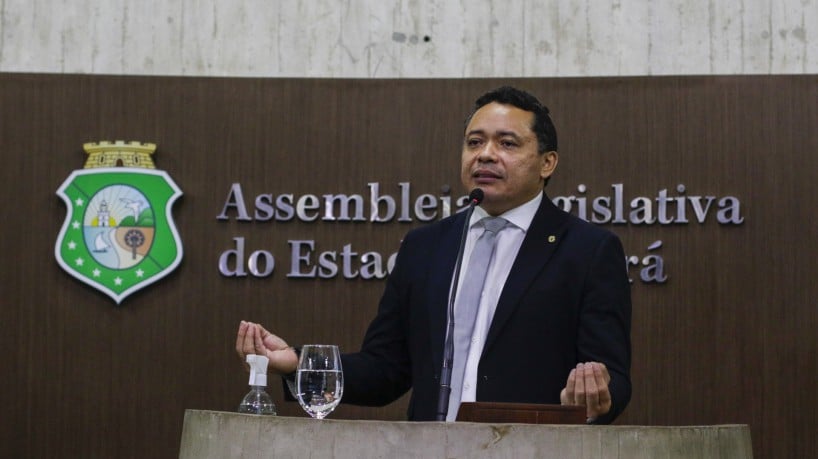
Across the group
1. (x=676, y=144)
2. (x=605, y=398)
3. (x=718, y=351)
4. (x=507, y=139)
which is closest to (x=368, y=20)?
(x=676, y=144)

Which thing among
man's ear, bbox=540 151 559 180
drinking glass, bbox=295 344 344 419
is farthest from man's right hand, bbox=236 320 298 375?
man's ear, bbox=540 151 559 180

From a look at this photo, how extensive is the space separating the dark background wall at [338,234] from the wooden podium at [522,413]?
266 centimetres

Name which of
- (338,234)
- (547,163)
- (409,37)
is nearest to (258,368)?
(547,163)

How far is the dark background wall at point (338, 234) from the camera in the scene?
15.3ft

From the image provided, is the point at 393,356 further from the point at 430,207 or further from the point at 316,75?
the point at 316,75

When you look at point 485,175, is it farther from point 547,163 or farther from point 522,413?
point 522,413

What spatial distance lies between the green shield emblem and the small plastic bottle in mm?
2230

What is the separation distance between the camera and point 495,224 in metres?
2.87

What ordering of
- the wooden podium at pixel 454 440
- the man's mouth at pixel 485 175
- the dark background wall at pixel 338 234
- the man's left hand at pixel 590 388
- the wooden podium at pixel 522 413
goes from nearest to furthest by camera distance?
the wooden podium at pixel 454 440 → the wooden podium at pixel 522 413 → the man's left hand at pixel 590 388 → the man's mouth at pixel 485 175 → the dark background wall at pixel 338 234

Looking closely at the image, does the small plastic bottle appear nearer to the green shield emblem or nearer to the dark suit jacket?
the dark suit jacket

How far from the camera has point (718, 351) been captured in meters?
4.68

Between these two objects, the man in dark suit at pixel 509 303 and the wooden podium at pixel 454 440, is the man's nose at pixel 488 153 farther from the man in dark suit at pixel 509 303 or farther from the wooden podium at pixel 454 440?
the wooden podium at pixel 454 440

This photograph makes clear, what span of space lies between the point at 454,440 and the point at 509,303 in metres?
0.81

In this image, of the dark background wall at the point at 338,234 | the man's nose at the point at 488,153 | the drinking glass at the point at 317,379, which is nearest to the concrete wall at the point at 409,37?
the dark background wall at the point at 338,234
